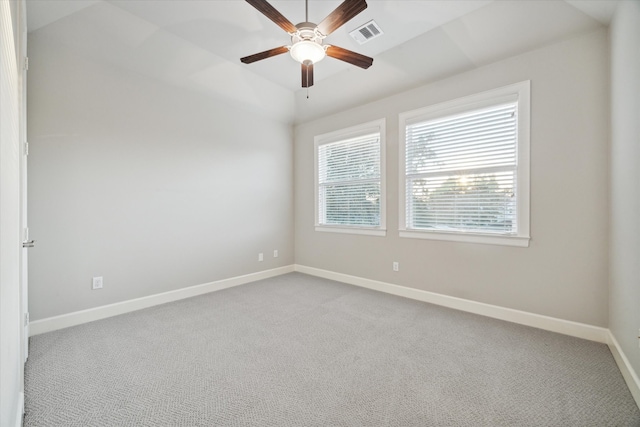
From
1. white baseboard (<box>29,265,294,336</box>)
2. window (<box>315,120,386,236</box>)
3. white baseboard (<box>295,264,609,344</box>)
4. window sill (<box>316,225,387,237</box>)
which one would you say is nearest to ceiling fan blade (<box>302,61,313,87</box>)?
window (<box>315,120,386,236</box>)

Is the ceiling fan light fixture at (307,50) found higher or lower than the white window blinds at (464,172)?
higher

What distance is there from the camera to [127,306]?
3137 millimetres

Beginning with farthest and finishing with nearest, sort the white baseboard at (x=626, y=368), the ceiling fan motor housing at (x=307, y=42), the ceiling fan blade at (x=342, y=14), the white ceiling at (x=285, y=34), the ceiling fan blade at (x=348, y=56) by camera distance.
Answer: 1. the white ceiling at (x=285, y=34)
2. the ceiling fan blade at (x=348, y=56)
3. the ceiling fan motor housing at (x=307, y=42)
4. the ceiling fan blade at (x=342, y=14)
5. the white baseboard at (x=626, y=368)

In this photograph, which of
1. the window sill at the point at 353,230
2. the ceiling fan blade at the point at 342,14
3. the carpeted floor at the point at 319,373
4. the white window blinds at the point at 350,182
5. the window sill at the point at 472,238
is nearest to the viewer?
the carpeted floor at the point at 319,373

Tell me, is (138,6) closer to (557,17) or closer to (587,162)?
(557,17)

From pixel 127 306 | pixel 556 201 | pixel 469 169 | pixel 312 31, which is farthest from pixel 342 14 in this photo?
pixel 127 306

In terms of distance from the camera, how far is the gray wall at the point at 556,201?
244 centimetres

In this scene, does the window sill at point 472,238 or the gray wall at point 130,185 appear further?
the window sill at point 472,238

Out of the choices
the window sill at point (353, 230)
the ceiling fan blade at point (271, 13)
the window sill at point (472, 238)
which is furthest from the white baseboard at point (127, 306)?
the ceiling fan blade at point (271, 13)

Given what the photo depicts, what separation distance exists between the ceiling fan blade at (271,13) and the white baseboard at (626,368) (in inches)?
129

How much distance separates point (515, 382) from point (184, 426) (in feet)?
6.76

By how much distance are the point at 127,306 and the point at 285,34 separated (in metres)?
3.48

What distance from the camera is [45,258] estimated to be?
265 centimetres

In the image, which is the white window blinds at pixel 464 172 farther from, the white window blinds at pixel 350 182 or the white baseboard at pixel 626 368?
the white baseboard at pixel 626 368
